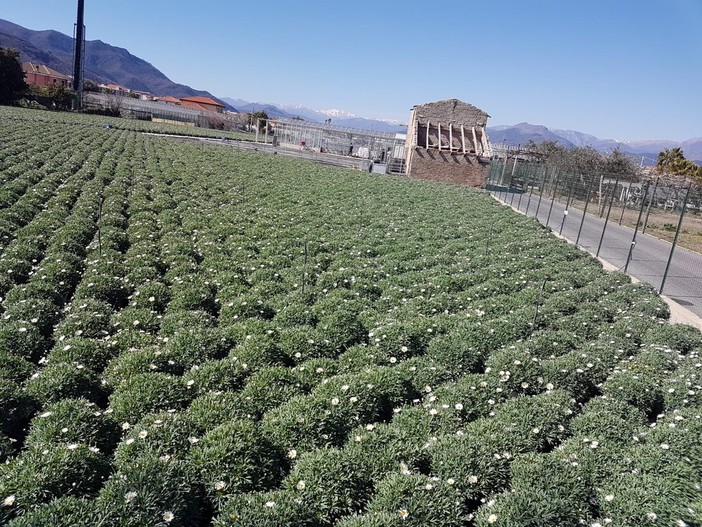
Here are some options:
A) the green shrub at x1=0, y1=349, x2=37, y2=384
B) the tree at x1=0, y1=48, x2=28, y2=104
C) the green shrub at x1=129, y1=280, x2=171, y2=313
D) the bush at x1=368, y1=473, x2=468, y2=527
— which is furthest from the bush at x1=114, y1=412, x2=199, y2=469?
the tree at x1=0, y1=48, x2=28, y2=104

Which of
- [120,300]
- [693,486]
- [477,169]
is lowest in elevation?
[120,300]

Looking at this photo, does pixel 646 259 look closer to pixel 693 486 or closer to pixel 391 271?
pixel 391 271

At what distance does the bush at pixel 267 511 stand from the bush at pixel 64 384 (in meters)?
2.72

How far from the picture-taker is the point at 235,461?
15.6ft

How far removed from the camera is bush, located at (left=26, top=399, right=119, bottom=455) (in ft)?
16.3

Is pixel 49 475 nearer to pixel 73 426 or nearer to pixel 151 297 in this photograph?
pixel 73 426

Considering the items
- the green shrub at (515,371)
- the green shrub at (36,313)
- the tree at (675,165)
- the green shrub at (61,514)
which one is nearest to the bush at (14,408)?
the green shrub at (61,514)

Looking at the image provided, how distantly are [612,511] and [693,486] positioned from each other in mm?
964

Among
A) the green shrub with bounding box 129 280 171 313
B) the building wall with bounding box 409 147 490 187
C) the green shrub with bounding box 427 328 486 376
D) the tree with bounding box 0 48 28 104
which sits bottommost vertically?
the green shrub with bounding box 129 280 171 313

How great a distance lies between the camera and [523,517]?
423 centimetres

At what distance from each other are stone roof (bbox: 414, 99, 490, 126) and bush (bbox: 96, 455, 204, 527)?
51740 mm

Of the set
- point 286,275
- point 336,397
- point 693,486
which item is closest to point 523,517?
point 693,486

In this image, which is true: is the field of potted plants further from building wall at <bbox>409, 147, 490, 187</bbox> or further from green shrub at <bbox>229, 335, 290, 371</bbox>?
building wall at <bbox>409, 147, 490, 187</bbox>

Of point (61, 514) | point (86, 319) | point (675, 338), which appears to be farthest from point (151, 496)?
point (675, 338)
